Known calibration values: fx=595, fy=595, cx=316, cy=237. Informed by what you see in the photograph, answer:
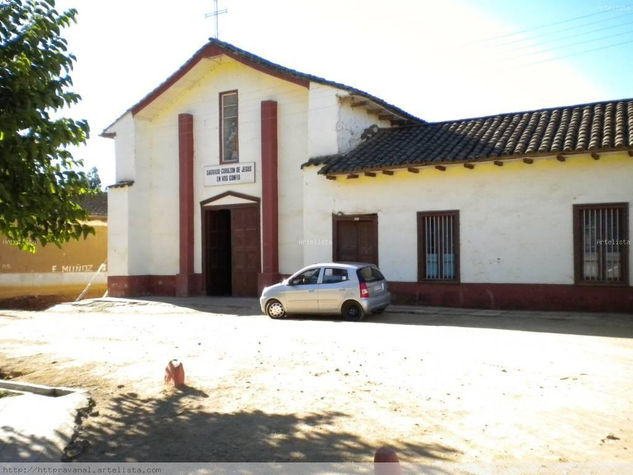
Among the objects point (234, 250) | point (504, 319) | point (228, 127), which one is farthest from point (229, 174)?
point (504, 319)

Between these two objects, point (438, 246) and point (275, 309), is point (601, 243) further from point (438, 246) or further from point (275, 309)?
point (275, 309)

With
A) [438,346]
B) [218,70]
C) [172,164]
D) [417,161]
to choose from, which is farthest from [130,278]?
[438,346]

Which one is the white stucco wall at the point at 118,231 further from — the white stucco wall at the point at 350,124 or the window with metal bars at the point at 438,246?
the window with metal bars at the point at 438,246

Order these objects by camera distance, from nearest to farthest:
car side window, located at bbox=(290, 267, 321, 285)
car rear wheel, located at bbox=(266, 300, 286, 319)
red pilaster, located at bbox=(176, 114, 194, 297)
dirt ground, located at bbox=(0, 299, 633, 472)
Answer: dirt ground, located at bbox=(0, 299, 633, 472)
car side window, located at bbox=(290, 267, 321, 285)
car rear wheel, located at bbox=(266, 300, 286, 319)
red pilaster, located at bbox=(176, 114, 194, 297)

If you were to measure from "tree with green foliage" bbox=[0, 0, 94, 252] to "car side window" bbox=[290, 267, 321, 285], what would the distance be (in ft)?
22.6

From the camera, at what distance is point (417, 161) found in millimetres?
15336

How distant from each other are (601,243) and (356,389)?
9.13 m

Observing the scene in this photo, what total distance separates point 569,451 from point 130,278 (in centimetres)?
1803

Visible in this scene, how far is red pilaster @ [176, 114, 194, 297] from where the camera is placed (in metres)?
20.2

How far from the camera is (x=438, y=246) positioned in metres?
15.8

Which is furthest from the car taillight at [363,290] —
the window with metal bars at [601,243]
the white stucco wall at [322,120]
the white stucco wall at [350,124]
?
the white stucco wall at [350,124]

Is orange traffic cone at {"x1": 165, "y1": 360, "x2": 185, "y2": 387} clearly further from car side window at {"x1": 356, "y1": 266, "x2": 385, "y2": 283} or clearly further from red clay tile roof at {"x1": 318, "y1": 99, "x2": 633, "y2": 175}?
red clay tile roof at {"x1": 318, "y1": 99, "x2": 633, "y2": 175}

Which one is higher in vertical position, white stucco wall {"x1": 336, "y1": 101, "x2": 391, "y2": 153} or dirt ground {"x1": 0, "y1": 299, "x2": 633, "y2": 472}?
white stucco wall {"x1": 336, "y1": 101, "x2": 391, "y2": 153}

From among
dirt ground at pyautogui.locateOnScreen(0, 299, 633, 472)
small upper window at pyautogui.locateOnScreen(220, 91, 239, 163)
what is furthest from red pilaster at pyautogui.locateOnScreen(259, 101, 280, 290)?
dirt ground at pyautogui.locateOnScreen(0, 299, 633, 472)
